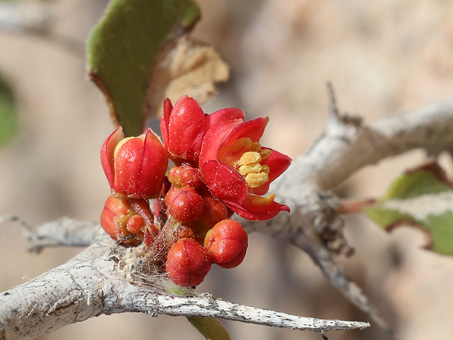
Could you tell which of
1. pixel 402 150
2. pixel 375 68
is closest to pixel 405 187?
pixel 402 150

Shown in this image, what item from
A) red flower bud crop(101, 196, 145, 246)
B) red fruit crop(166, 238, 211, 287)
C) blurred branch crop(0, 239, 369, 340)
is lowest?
blurred branch crop(0, 239, 369, 340)

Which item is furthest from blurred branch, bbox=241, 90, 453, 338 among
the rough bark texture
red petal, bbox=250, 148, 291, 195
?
red petal, bbox=250, 148, 291, 195

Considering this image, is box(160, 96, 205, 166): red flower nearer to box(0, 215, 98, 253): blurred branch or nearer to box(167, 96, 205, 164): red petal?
box(167, 96, 205, 164): red petal

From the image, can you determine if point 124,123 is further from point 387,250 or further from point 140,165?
point 387,250

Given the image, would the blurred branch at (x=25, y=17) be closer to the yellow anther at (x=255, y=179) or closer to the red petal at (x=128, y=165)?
the red petal at (x=128, y=165)

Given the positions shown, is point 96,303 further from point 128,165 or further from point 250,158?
point 250,158
